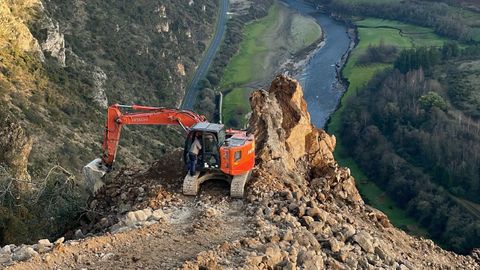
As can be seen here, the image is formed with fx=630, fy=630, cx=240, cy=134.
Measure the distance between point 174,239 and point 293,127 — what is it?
1215cm

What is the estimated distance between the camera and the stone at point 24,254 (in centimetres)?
1569

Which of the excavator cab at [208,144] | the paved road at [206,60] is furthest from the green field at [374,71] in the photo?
the excavator cab at [208,144]

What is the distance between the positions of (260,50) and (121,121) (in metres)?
101

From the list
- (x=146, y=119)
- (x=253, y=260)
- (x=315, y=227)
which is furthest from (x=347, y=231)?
(x=146, y=119)

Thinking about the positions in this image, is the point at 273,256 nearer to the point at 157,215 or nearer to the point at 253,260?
the point at 253,260

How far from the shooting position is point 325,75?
113 meters

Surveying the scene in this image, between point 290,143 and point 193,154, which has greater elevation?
point 193,154

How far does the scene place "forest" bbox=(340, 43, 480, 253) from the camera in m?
71.2

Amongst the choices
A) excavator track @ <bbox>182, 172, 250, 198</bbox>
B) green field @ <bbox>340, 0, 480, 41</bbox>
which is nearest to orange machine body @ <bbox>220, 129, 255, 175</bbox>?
excavator track @ <bbox>182, 172, 250, 198</bbox>

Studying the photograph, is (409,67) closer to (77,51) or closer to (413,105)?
(413,105)

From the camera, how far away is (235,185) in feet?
70.7

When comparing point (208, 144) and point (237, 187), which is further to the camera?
point (208, 144)

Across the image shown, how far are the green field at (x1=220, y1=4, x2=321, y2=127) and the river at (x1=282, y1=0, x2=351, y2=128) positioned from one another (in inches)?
150

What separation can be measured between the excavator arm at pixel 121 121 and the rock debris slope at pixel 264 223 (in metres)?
1.42
